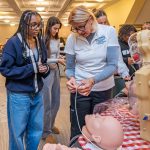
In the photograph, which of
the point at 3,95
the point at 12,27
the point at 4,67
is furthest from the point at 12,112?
the point at 12,27

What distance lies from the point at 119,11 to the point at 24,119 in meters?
7.43

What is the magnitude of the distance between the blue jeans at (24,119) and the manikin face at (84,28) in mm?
565

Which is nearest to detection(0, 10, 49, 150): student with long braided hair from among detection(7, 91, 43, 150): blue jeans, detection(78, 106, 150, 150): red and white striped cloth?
detection(7, 91, 43, 150): blue jeans

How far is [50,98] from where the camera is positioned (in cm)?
274

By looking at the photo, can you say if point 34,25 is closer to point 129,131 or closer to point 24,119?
point 24,119

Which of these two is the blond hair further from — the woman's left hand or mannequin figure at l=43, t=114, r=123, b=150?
mannequin figure at l=43, t=114, r=123, b=150

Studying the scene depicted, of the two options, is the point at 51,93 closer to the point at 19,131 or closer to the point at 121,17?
the point at 19,131

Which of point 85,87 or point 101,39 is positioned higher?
point 101,39

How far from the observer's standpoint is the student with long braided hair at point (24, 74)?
5.60 ft

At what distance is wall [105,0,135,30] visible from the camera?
777 cm

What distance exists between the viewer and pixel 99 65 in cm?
156

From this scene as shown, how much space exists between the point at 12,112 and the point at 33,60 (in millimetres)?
367

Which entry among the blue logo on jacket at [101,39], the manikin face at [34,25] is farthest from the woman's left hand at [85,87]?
the manikin face at [34,25]

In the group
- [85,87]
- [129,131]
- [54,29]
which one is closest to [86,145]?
[129,131]
